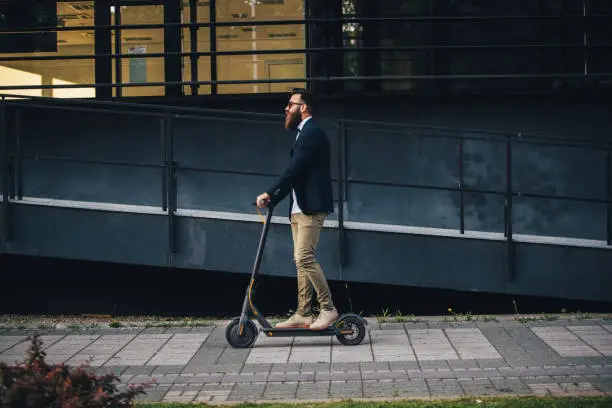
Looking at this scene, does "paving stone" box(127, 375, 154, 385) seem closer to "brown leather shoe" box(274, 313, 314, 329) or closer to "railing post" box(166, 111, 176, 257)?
"brown leather shoe" box(274, 313, 314, 329)

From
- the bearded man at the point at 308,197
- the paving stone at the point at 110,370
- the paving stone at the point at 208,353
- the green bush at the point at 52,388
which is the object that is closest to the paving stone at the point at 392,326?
the bearded man at the point at 308,197

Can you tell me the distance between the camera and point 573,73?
12.6 m

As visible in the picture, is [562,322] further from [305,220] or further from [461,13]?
[461,13]

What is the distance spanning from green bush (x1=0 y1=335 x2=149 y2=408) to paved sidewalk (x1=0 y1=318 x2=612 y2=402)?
182 centimetres

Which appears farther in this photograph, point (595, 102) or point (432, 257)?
point (595, 102)

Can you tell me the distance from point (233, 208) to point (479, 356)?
514 cm

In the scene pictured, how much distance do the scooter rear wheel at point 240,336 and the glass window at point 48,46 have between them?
542cm

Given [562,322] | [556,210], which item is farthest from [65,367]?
[556,210]

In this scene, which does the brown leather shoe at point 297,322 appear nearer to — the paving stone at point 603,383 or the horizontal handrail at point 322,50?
the paving stone at point 603,383

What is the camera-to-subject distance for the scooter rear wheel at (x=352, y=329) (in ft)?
28.5

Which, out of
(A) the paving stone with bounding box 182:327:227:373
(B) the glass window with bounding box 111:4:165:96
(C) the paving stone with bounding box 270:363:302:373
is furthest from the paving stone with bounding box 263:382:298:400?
(B) the glass window with bounding box 111:4:165:96

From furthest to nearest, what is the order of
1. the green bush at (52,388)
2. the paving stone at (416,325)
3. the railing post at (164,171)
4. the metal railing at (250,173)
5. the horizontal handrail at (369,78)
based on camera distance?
the horizontal handrail at (369,78), the railing post at (164,171), the metal railing at (250,173), the paving stone at (416,325), the green bush at (52,388)

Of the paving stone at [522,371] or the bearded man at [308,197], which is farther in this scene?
the bearded man at [308,197]

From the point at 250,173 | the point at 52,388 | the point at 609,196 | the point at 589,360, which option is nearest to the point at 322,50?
the point at 250,173
